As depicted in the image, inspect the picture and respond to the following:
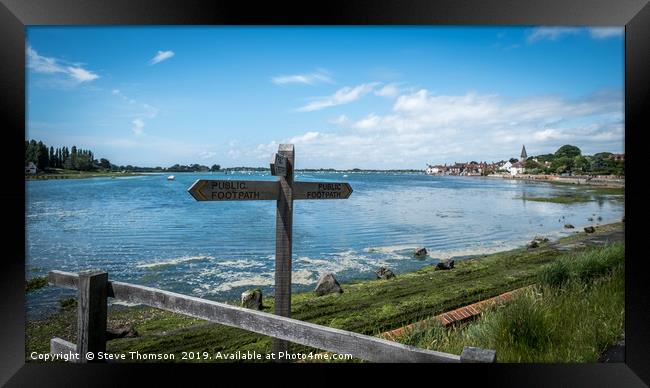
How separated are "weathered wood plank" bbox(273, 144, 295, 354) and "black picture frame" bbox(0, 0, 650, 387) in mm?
441

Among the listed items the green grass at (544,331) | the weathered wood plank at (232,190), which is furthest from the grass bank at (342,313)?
the weathered wood plank at (232,190)

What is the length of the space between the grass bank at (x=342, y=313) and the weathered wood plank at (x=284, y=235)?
978 millimetres

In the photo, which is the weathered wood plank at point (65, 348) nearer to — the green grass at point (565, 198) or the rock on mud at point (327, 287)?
the rock on mud at point (327, 287)

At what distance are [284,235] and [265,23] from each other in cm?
169

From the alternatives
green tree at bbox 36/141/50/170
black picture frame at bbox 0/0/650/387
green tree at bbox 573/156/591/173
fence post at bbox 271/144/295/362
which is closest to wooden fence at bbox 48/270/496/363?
black picture frame at bbox 0/0/650/387

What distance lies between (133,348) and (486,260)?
27.0 ft

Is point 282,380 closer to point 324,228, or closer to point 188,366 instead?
point 188,366

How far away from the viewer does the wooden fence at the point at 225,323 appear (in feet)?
7.60

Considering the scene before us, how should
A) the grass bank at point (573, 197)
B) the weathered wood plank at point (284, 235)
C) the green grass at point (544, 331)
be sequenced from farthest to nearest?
the grass bank at point (573, 197), the green grass at point (544, 331), the weathered wood plank at point (284, 235)

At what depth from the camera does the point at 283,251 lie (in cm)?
338

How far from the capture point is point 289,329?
2.66 metres

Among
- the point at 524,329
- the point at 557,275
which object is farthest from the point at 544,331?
the point at 557,275

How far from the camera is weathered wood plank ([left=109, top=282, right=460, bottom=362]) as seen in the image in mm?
2322

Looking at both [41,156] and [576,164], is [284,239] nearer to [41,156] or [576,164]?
[41,156]
